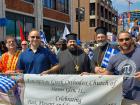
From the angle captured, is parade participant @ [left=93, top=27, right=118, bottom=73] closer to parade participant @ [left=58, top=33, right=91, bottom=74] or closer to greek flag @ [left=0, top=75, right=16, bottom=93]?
parade participant @ [left=58, top=33, right=91, bottom=74]

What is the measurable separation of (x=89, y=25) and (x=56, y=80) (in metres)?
68.9

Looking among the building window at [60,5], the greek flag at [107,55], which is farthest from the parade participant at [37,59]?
the building window at [60,5]

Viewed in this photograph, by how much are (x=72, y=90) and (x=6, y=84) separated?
113 centimetres

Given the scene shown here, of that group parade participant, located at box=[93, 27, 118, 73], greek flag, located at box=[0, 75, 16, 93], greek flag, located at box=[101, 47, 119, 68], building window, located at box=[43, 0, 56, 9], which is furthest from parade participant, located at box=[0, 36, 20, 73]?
building window, located at box=[43, 0, 56, 9]

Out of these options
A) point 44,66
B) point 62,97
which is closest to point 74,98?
point 62,97

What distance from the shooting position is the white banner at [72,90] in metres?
5.92

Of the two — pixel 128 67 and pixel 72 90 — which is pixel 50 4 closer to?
pixel 72 90

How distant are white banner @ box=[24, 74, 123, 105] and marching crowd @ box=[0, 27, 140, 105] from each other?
6.4 inches

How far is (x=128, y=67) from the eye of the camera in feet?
19.2

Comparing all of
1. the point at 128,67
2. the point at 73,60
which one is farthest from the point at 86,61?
the point at 128,67

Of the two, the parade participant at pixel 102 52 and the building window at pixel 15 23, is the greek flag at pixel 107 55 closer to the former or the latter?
the parade participant at pixel 102 52

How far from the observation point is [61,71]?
7.78 meters

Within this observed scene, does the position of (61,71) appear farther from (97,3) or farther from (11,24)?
(97,3)

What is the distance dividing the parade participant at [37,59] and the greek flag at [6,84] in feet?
1.71
